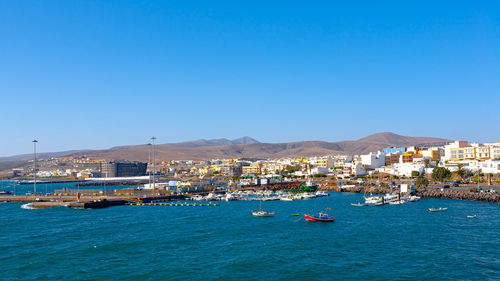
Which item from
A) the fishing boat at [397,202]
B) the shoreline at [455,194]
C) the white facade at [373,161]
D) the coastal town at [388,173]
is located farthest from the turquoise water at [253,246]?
the white facade at [373,161]

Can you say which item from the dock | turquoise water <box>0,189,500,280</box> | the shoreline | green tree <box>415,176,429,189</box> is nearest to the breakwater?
the shoreline

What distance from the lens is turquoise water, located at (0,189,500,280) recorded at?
19.9 metres

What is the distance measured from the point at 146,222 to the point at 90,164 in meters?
152

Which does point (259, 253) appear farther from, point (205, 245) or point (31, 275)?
point (31, 275)

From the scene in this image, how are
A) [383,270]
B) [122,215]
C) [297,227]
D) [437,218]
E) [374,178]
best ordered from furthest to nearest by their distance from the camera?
[374,178] → [122,215] → [437,218] → [297,227] → [383,270]

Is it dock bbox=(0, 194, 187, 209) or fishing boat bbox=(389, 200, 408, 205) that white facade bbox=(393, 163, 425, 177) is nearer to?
fishing boat bbox=(389, 200, 408, 205)

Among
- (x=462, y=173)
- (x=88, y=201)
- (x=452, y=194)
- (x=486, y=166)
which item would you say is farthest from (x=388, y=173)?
(x=88, y=201)

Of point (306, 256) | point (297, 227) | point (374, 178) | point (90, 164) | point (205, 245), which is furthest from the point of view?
point (90, 164)

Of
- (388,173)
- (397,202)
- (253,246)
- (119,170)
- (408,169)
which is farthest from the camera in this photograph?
(119,170)

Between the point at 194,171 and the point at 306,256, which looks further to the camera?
the point at 194,171

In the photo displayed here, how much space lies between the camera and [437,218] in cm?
3500

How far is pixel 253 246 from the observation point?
25.4 meters

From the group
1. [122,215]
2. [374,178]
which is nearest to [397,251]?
[122,215]

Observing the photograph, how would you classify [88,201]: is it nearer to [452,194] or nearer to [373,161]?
[452,194]
